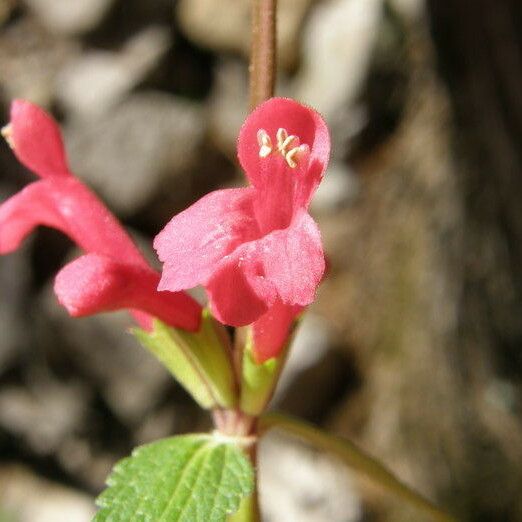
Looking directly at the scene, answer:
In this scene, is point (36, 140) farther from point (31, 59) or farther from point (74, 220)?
point (31, 59)

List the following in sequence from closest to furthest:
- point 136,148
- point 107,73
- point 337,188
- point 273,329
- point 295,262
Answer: point 295,262
point 273,329
point 337,188
point 136,148
point 107,73

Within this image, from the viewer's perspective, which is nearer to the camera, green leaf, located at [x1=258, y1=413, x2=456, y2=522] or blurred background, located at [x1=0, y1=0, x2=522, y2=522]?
green leaf, located at [x1=258, y1=413, x2=456, y2=522]

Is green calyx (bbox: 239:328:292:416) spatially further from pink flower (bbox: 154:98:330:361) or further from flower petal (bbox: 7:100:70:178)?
flower petal (bbox: 7:100:70:178)

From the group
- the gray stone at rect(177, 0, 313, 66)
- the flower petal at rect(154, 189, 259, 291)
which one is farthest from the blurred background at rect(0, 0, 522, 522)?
the flower petal at rect(154, 189, 259, 291)

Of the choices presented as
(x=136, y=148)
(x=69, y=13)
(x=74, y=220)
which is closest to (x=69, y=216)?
(x=74, y=220)

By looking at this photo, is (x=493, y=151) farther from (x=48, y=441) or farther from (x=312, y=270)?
(x=312, y=270)

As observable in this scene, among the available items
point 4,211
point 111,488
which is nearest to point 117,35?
point 4,211

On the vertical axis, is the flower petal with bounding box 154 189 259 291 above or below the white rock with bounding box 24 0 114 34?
above
